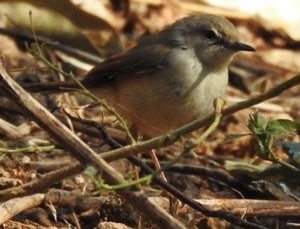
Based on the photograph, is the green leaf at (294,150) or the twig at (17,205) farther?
the green leaf at (294,150)

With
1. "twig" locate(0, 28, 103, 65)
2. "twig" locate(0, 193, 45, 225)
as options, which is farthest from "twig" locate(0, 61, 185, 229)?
"twig" locate(0, 28, 103, 65)

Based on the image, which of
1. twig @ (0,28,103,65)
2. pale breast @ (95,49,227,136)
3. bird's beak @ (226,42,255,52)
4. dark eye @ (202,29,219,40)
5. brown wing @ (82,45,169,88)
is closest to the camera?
pale breast @ (95,49,227,136)

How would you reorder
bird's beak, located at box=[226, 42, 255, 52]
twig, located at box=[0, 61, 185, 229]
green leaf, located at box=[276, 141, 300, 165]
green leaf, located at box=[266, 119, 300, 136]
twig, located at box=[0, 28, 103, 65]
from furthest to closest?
twig, located at box=[0, 28, 103, 65] < bird's beak, located at box=[226, 42, 255, 52] < green leaf, located at box=[276, 141, 300, 165] < green leaf, located at box=[266, 119, 300, 136] < twig, located at box=[0, 61, 185, 229]

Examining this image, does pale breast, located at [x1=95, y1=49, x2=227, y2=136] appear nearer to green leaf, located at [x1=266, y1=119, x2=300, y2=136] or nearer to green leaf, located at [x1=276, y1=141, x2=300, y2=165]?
green leaf, located at [x1=276, y1=141, x2=300, y2=165]

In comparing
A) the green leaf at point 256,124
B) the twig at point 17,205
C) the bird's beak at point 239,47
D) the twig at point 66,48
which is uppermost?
the green leaf at point 256,124

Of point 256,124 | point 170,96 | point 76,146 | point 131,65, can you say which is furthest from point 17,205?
point 131,65

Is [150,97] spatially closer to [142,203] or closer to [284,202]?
[284,202]

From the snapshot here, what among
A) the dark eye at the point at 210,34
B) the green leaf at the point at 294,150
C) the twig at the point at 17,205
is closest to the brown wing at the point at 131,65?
the dark eye at the point at 210,34

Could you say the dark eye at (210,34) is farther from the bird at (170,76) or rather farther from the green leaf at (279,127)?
the green leaf at (279,127)

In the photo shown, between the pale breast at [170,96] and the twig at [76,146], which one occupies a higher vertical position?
the twig at [76,146]
